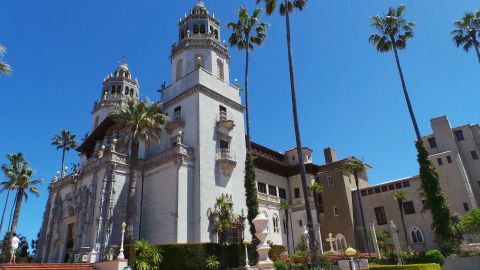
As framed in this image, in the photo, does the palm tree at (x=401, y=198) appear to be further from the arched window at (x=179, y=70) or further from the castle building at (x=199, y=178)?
the arched window at (x=179, y=70)

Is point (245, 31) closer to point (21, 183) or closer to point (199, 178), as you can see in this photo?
point (199, 178)

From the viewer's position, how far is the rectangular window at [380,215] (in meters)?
42.0

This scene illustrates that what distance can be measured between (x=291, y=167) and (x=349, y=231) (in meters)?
11.1

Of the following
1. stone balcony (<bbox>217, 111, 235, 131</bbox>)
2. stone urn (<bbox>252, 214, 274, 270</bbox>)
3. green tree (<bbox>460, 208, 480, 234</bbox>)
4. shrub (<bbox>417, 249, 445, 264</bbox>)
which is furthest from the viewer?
stone balcony (<bbox>217, 111, 235, 131</bbox>)

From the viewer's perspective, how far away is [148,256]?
75.0 feet

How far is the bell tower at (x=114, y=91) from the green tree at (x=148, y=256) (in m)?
27.2

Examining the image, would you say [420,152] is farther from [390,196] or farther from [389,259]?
[390,196]

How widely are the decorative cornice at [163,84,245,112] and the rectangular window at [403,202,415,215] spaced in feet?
73.4

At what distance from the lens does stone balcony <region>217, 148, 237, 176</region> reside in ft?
108

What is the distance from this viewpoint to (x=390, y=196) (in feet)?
139

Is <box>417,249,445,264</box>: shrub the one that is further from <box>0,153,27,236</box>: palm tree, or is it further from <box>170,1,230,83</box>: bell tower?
<box>0,153,27,236</box>: palm tree

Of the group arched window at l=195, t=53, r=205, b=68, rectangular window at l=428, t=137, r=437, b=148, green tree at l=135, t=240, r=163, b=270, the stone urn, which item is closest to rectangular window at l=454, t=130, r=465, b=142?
rectangular window at l=428, t=137, r=437, b=148


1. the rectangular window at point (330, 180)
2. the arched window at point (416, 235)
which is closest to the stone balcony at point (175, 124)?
the rectangular window at point (330, 180)

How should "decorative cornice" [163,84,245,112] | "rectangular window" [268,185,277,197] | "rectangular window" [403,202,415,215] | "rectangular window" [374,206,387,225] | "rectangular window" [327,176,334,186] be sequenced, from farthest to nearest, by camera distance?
"rectangular window" [327,176,334,186] < "rectangular window" [268,185,277,197] < "rectangular window" [374,206,387,225] < "rectangular window" [403,202,415,215] < "decorative cornice" [163,84,245,112]
